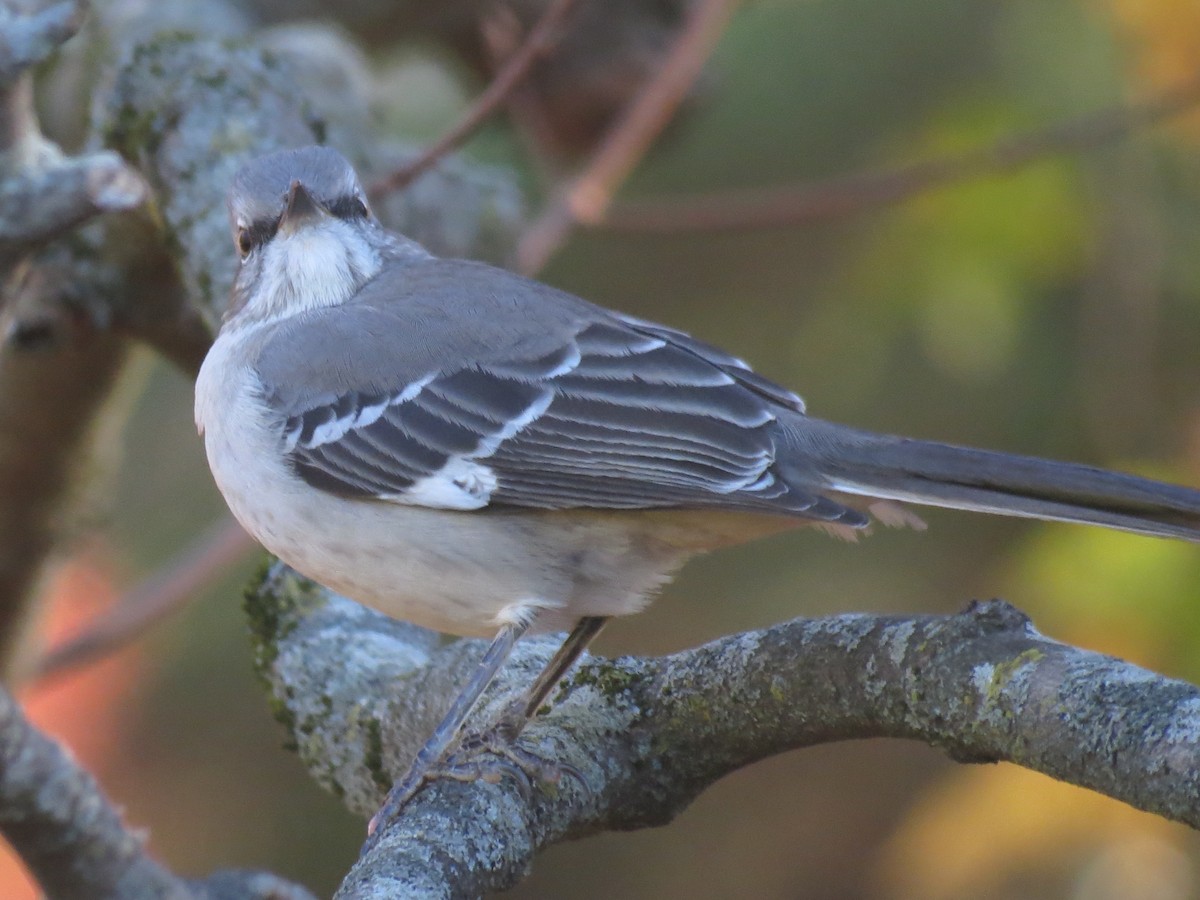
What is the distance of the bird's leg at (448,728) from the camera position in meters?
2.42

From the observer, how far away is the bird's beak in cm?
308

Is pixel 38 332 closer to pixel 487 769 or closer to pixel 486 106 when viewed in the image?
pixel 486 106

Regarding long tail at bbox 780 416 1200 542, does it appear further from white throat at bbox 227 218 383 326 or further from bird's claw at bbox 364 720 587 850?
white throat at bbox 227 218 383 326

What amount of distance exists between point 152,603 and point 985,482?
8.83 ft

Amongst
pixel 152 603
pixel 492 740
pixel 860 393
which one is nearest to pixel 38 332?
pixel 152 603

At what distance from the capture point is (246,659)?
651cm

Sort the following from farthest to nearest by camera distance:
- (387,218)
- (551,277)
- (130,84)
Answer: (551,277) < (387,218) < (130,84)

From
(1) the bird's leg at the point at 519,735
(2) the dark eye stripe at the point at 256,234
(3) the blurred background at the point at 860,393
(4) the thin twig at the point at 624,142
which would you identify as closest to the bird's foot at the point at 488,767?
(1) the bird's leg at the point at 519,735

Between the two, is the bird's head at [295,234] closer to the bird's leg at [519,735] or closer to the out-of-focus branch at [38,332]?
the out-of-focus branch at [38,332]

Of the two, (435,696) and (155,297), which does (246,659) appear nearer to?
(155,297)

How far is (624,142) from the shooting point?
4348 millimetres

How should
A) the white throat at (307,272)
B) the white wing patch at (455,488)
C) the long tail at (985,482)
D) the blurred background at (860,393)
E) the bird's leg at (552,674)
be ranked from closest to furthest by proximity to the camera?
the long tail at (985,482) → the bird's leg at (552,674) → the white wing patch at (455,488) → the white throat at (307,272) → the blurred background at (860,393)

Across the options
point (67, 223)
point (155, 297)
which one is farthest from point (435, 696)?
point (155, 297)

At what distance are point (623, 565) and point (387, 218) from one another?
183 cm
